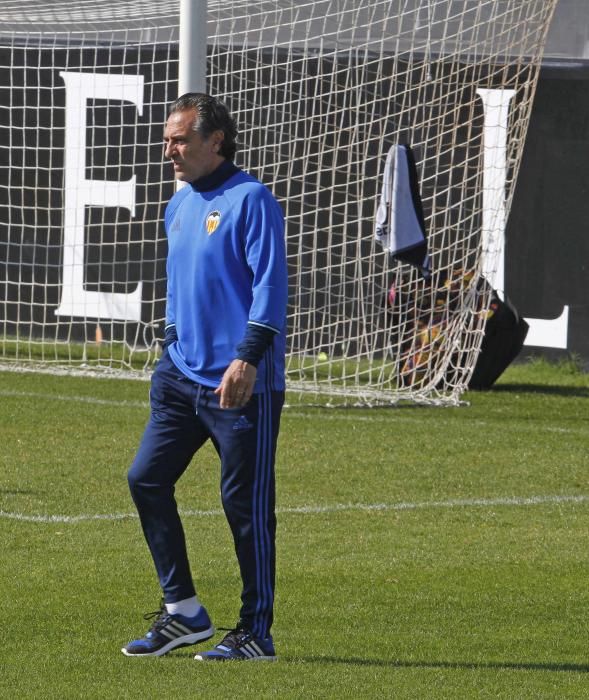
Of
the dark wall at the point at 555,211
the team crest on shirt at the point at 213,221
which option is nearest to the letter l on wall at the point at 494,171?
the dark wall at the point at 555,211

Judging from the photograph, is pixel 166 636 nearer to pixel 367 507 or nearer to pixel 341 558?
pixel 341 558

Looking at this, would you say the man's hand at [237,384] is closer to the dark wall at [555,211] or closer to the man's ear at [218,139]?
the man's ear at [218,139]

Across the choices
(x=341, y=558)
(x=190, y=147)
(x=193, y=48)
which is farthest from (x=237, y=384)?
(x=193, y=48)

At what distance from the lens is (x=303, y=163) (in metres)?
13.3

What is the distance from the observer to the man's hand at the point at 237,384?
16.2ft

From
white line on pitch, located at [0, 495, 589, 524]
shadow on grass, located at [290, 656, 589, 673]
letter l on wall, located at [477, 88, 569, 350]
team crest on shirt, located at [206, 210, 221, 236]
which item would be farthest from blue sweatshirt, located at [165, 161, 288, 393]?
letter l on wall, located at [477, 88, 569, 350]

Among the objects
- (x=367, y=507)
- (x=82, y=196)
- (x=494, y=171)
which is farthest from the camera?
(x=82, y=196)

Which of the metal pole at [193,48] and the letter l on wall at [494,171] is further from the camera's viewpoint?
the letter l on wall at [494,171]

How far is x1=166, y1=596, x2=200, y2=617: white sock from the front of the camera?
5.21 metres

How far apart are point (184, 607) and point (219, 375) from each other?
2.54 feet

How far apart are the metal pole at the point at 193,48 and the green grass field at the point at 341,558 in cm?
214

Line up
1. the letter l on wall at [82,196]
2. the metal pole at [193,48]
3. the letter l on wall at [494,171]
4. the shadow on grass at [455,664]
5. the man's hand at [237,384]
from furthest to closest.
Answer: the letter l on wall at [82,196] < the letter l on wall at [494,171] < the metal pole at [193,48] < the shadow on grass at [455,664] < the man's hand at [237,384]

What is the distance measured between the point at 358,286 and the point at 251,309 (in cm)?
870

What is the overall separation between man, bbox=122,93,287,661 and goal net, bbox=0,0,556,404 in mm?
6842
